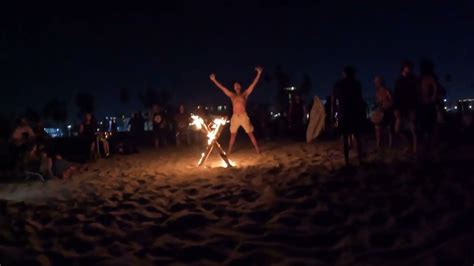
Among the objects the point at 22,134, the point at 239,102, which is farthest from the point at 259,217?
the point at 22,134

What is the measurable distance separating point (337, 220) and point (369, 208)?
0.49 m

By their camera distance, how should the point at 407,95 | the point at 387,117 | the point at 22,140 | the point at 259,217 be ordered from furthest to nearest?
the point at 22,140, the point at 387,117, the point at 407,95, the point at 259,217

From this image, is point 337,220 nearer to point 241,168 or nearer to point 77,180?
point 241,168

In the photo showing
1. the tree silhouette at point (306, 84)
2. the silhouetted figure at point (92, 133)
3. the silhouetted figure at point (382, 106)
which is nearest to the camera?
the silhouetted figure at point (382, 106)

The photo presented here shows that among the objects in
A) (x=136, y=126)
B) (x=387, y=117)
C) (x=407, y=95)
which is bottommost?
(x=387, y=117)

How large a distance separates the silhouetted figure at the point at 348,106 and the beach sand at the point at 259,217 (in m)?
0.53

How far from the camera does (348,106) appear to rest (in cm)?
755

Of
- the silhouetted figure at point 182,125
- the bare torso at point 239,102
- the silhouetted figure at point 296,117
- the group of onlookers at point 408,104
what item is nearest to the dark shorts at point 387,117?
the group of onlookers at point 408,104

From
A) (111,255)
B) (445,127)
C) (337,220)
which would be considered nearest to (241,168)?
(337,220)

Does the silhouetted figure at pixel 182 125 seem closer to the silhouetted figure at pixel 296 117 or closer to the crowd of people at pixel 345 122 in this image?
the crowd of people at pixel 345 122

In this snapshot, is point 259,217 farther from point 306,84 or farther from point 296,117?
point 306,84

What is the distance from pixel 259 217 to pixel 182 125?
935 centimetres

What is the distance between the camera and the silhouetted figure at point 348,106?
24.8ft

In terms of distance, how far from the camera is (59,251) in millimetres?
4637
